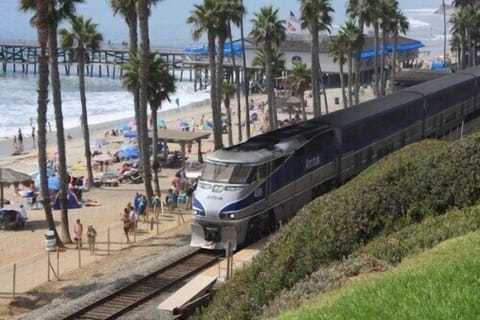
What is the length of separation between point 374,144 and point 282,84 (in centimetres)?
6329

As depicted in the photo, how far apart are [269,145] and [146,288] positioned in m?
6.75

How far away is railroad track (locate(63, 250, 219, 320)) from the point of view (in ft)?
60.7

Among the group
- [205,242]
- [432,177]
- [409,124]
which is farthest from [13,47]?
[432,177]

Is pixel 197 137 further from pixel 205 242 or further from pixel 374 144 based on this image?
pixel 205 242

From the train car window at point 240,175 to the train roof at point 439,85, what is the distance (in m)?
18.2

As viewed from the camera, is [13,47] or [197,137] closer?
[197,137]

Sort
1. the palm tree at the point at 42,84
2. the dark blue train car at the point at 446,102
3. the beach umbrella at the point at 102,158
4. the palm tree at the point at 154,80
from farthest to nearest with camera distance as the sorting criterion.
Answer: the beach umbrella at the point at 102,158 → the dark blue train car at the point at 446,102 → the palm tree at the point at 154,80 → the palm tree at the point at 42,84

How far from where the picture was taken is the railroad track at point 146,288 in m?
18.5

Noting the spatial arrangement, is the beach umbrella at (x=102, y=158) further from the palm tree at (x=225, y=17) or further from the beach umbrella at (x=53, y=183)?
the beach umbrella at (x=53, y=183)

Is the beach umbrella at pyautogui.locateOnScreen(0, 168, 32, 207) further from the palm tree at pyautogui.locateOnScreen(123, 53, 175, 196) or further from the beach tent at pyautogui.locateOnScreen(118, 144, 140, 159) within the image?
the beach tent at pyautogui.locateOnScreen(118, 144, 140, 159)

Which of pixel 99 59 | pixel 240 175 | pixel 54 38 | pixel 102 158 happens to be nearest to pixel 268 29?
pixel 102 158

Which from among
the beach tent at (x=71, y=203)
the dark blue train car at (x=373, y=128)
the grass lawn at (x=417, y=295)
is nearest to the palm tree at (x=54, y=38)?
the beach tent at (x=71, y=203)

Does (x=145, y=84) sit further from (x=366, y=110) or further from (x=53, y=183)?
(x=53, y=183)

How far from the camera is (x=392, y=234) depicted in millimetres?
15562
